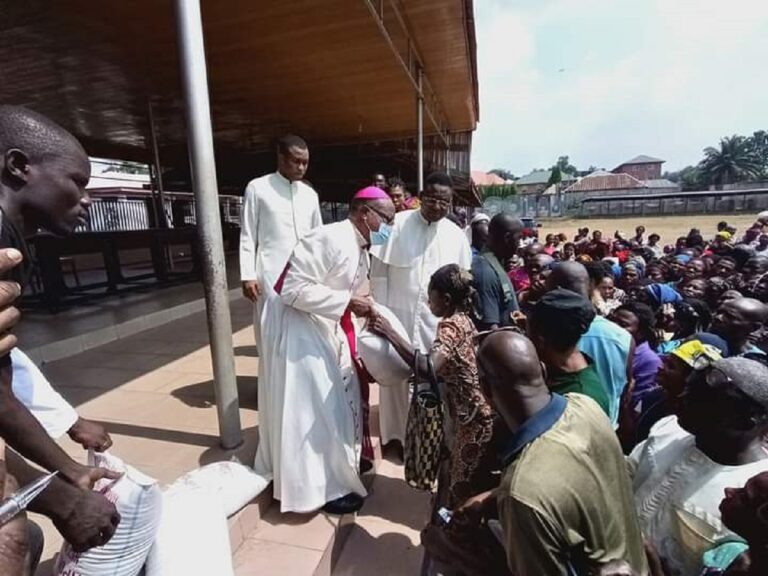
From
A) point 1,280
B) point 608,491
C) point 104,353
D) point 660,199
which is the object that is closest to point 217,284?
point 1,280

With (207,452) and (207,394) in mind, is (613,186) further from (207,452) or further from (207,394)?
(207,452)

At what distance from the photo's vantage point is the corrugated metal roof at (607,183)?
199 ft

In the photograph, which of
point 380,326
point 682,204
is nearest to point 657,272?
point 380,326

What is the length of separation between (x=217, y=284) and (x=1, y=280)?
60.6 inches

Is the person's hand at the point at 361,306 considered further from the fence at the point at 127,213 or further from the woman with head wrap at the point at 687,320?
the fence at the point at 127,213

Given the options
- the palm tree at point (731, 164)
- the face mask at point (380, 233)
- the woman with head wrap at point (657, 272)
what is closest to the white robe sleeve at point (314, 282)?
the face mask at point (380, 233)

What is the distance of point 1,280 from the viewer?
0.84 meters

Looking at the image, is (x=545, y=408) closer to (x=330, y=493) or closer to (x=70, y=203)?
(x=70, y=203)

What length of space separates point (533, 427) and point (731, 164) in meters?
78.1

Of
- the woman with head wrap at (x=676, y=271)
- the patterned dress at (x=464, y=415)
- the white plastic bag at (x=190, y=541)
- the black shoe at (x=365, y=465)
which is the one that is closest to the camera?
the white plastic bag at (x=190, y=541)

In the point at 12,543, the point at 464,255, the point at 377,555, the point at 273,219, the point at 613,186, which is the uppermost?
the point at 613,186

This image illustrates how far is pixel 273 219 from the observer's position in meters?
2.94

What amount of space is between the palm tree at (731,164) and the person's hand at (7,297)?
7409cm

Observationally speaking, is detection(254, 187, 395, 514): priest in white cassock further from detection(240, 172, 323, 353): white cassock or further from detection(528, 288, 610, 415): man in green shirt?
detection(528, 288, 610, 415): man in green shirt
